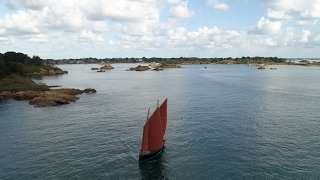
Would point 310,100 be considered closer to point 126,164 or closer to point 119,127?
point 119,127

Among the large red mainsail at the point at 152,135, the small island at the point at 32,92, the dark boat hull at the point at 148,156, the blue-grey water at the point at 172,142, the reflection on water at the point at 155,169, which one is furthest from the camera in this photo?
the small island at the point at 32,92

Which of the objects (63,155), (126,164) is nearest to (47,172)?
(63,155)

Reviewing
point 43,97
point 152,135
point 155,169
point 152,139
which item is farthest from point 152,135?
point 43,97

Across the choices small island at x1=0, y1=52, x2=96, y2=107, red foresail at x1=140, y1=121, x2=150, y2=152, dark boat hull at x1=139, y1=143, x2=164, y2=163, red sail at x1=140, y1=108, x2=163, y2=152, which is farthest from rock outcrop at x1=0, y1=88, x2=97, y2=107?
dark boat hull at x1=139, y1=143, x2=164, y2=163

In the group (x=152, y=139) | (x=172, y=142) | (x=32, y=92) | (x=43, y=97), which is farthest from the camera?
(x=32, y=92)

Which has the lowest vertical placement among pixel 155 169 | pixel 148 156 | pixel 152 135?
pixel 155 169

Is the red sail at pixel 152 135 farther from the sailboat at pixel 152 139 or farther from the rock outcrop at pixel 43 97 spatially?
the rock outcrop at pixel 43 97

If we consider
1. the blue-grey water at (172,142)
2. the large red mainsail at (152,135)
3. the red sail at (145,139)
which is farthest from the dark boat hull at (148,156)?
the blue-grey water at (172,142)

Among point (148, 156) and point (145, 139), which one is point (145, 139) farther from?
point (148, 156)

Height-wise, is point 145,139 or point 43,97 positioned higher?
point 145,139
